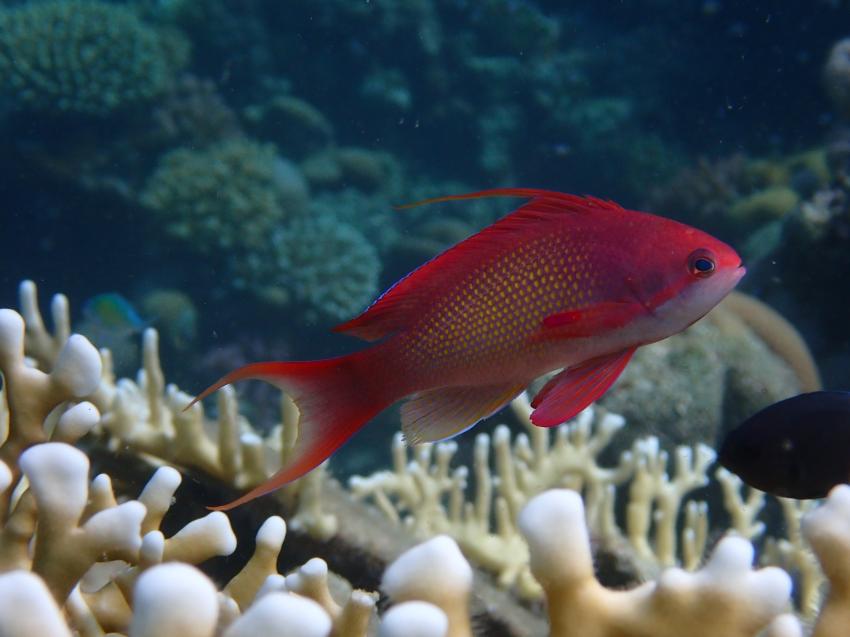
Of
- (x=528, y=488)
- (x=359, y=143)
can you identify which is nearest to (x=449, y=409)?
(x=528, y=488)

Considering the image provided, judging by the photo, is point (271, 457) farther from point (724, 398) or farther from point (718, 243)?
point (724, 398)

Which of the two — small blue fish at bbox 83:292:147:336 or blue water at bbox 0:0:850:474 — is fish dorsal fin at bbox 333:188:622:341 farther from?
small blue fish at bbox 83:292:147:336

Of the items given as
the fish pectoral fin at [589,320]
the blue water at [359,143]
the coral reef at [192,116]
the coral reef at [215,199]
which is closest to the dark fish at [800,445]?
the fish pectoral fin at [589,320]

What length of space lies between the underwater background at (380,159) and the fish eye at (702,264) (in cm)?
121

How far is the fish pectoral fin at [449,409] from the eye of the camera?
1723 mm

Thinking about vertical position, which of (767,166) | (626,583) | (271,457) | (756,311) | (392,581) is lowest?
(626,583)

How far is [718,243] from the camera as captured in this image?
1717 mm

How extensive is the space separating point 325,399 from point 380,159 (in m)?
13.6

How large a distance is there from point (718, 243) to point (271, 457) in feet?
6.07

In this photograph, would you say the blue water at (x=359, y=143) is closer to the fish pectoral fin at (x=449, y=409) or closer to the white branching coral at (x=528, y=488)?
the white branching coral at (x=528, y=488)

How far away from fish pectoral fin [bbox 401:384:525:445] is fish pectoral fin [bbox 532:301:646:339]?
0.18m

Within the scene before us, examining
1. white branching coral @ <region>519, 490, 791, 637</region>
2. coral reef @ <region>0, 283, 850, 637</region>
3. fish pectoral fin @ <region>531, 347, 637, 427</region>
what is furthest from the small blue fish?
white branching coral @ <region>519, 490, 791, 637</region>

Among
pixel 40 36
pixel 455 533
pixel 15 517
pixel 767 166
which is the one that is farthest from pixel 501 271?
pixel 767 166

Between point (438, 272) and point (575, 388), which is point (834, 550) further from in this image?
point (438, 272)
